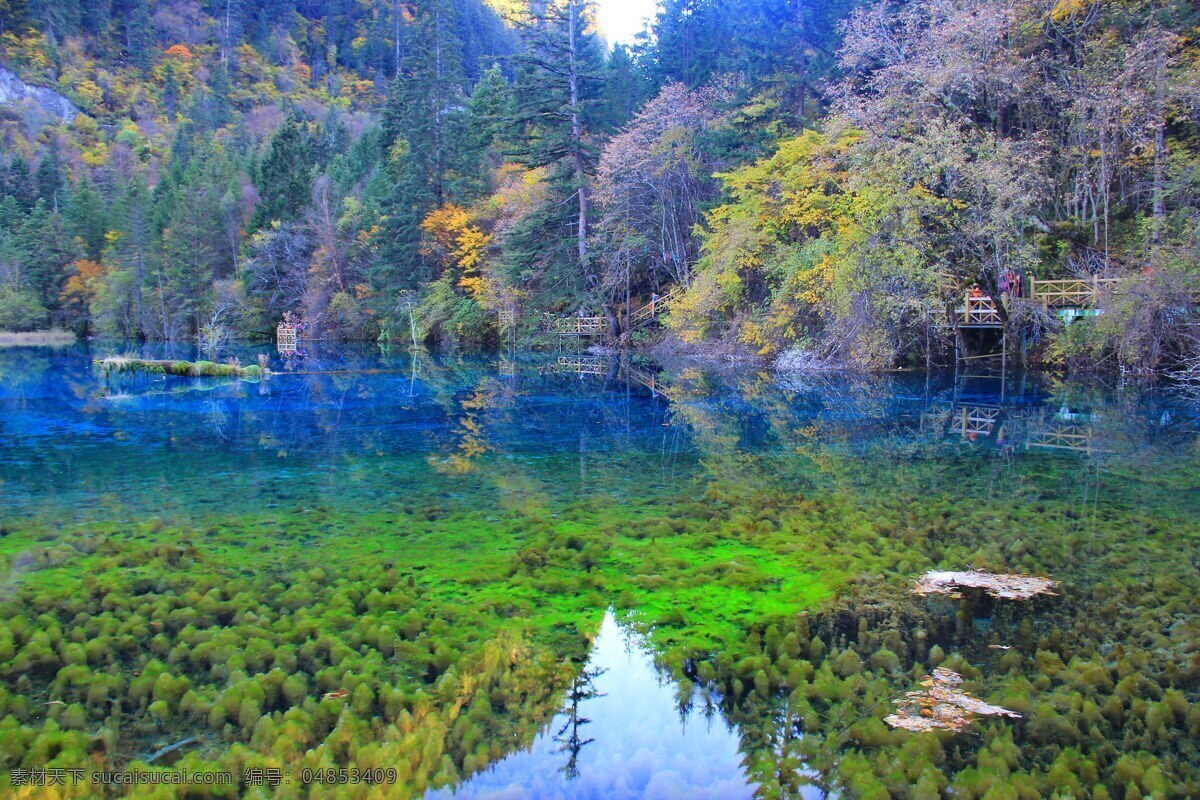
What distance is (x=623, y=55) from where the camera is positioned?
52.4m

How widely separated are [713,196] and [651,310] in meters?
6.03

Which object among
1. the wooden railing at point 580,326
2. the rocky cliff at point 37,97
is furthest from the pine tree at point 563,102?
the rocky cliff at point 37,97

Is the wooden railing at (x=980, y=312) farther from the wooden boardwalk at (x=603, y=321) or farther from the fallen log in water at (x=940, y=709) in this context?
the fallen log in water at (x=940, y=709)

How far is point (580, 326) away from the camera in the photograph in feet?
130

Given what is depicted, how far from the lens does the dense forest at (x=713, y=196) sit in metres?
24.0

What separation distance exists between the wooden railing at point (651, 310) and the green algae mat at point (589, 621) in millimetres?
24166

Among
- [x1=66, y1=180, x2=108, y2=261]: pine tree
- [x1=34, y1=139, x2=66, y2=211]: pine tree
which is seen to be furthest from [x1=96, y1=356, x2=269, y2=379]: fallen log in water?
[x1=34, y1=139, x2=66, y2=211]: pine tree

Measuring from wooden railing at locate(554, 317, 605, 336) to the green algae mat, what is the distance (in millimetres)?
26289

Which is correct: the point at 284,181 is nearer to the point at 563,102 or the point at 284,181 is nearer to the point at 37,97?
the point at 563,102

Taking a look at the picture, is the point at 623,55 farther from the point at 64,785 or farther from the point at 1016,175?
the point at 64,785

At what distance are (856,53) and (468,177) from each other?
25.6 metres

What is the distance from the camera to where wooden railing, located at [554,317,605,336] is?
3931cm

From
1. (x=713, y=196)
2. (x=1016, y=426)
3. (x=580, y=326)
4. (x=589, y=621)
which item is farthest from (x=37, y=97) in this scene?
(x=589, y=621)

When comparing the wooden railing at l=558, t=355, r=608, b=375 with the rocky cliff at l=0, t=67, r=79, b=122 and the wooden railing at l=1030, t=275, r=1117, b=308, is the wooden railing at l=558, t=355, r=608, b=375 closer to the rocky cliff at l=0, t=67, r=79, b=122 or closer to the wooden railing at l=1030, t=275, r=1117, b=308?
the wooden railing at l=1030, t=275, r=1117, b=308
